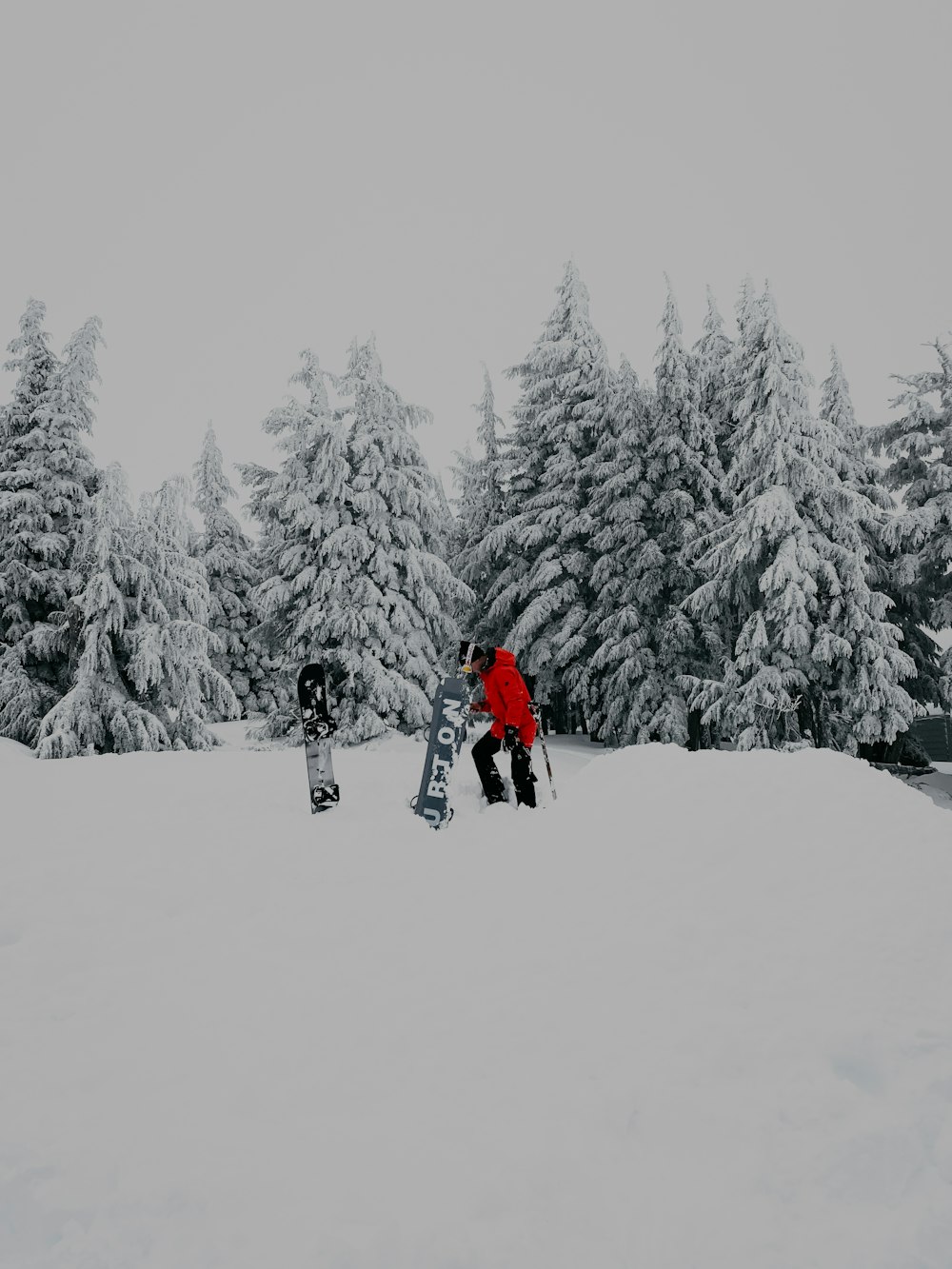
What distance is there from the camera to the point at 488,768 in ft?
27.2

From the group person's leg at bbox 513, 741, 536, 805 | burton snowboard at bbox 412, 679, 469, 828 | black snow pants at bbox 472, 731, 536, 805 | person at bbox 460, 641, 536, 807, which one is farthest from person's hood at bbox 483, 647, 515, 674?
person's leg at bbox 513, 741, 536, 805

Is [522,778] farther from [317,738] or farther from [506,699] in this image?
[317,738]

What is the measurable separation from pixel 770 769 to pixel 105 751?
43.8 ft

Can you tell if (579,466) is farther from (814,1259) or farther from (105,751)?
(814,1259)

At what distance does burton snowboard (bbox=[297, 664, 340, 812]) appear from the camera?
7879 millimetres

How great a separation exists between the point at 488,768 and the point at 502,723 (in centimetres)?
58

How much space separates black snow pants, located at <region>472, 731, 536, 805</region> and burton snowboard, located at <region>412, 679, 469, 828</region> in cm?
38

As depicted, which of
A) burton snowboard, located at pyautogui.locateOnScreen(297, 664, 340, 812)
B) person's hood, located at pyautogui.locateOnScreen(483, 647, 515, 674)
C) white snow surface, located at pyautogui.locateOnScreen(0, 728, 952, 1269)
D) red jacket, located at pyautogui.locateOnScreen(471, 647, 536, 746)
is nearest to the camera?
white snow surface, located at pyautogui.locateOnScreen(0, 728, 952, 1269)

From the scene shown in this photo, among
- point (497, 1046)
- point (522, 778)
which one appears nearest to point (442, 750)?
point (522, 778)

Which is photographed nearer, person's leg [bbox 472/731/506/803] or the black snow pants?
the black snow pants

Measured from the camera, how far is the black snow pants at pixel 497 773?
803 centimetres

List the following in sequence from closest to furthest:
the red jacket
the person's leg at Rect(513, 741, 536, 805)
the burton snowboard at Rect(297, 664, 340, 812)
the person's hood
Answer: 1. the burton snowboard at Rect(297, 664, 340, 812)
2. the person's leg at Rect(513, 741, 536, 805)
3. the red jacket
4. the person's hood

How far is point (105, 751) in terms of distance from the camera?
47.4 ft

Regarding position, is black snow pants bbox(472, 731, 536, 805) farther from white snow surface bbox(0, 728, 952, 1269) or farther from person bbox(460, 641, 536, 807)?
white snow surface bbox(0, 728, 952, 1269)
